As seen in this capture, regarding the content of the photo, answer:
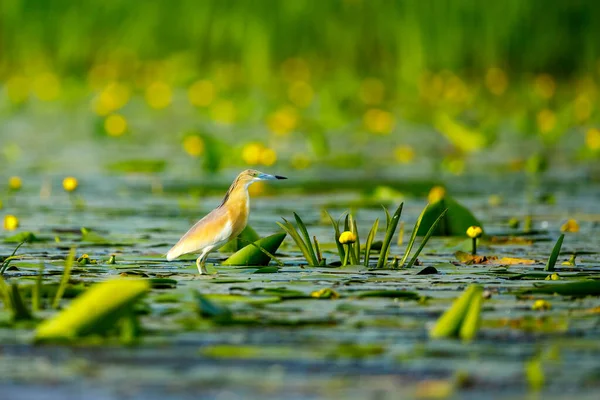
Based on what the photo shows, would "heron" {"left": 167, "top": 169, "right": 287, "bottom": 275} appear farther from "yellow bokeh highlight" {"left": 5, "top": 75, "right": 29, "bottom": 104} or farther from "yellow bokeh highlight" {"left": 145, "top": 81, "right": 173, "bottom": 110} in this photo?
"yellow bokeh highlight" {"left": 5, "top": 75, "right": 29, "bottom": 104}

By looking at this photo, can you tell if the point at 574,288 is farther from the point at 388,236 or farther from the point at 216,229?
the point at 216,229

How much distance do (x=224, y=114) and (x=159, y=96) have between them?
213cm

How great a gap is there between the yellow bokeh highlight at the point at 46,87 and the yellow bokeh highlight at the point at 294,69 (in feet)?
9.31

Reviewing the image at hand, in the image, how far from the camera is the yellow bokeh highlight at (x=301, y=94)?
14547 mm

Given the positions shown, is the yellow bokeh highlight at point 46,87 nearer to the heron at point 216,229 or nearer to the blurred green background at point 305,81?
the blurred green background at point 305,81

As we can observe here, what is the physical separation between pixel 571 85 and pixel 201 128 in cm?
495

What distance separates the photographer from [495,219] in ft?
24.2

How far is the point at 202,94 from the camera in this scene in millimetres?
14820

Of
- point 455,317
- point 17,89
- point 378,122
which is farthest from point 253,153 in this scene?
point 17,89

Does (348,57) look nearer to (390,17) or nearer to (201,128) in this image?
(390,17)

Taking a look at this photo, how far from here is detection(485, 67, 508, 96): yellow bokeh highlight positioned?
14781 mm

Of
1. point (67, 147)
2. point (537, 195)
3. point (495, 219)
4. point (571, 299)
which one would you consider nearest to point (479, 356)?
→ point (571, 299)

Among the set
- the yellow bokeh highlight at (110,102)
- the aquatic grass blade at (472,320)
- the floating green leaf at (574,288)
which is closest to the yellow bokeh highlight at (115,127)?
the yellow bokeh highlight at (110,102)

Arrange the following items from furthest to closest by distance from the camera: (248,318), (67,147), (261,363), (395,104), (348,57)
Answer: (348,57)
(395,104)
(67,147)
(248,318)
(261,363)
